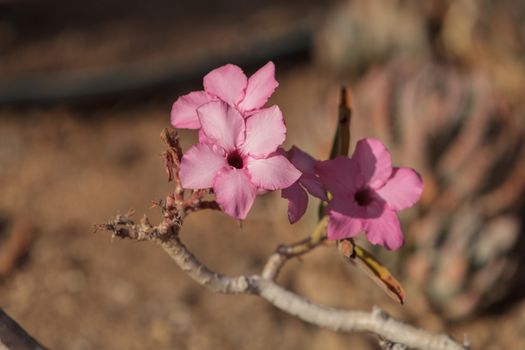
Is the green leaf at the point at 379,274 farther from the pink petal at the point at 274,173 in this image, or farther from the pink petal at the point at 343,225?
the pink petal at the point at 274,173

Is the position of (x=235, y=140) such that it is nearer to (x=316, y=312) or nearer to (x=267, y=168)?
(x=267, y=168)

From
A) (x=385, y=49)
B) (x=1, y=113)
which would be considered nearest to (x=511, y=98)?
(x=385, y=49)

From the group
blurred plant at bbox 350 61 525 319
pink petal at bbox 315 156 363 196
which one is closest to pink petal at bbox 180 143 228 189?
pink petal at bbox 315 156 363 196

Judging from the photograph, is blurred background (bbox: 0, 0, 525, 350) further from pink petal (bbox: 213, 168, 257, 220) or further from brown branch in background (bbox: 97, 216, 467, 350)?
pink petal (bbox: 213, 168, 257, 220)

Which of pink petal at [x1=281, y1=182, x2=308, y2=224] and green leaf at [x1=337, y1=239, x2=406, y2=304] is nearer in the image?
pink petal at [x1=281, y1=182, x2=308, y2=224]

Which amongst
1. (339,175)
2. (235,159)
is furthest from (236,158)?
(339,175)
